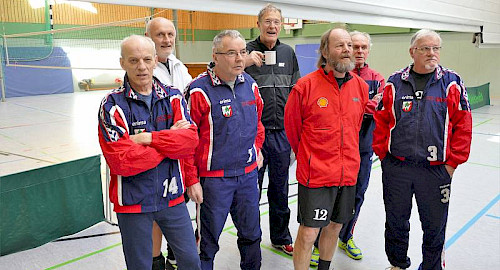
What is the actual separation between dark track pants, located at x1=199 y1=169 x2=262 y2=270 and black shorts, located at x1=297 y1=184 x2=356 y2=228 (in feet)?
1.20

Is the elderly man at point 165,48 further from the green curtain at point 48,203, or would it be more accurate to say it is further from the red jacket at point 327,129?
the green curtain at point 48,203

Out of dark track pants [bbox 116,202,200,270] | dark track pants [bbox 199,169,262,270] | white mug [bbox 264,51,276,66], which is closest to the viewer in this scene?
dark track pants [bbox 116,202,200,270]

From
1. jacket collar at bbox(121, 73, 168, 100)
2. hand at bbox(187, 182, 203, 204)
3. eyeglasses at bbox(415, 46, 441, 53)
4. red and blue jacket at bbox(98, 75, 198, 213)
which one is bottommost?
hand at bbox(187, 182, 203, 204)

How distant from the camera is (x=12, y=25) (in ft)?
58.8

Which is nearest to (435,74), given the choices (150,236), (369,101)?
(369,101)

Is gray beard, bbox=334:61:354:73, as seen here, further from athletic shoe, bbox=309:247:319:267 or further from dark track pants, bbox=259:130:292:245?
athletic shoe, bbox=309:247:319:267

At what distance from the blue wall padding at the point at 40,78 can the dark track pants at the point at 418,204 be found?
728 inches

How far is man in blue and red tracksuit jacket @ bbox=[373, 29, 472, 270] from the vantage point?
2984 mm

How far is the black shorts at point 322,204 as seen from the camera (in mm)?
2900

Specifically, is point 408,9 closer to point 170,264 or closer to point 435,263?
point 435,263

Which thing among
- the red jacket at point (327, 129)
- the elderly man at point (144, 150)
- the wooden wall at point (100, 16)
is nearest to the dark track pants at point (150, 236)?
the elderly man at point (144, 150)

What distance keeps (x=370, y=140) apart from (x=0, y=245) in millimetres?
3594

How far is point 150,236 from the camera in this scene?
99.9 inches

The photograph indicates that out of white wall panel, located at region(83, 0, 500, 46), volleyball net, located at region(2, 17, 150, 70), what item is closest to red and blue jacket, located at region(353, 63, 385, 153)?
white wall panel, located at region(83, 0, 500, 46)
